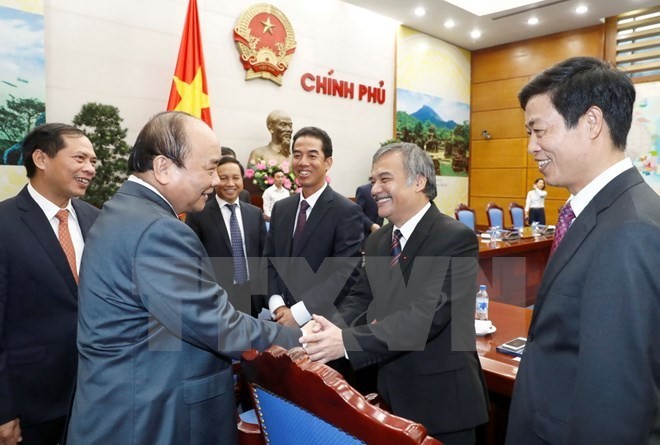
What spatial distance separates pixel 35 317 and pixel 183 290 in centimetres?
108

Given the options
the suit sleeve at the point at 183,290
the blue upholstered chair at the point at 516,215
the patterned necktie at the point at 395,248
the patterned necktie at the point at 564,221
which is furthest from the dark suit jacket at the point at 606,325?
the blue upholstered chair at the point at 516,215

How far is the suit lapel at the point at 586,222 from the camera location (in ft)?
3.64

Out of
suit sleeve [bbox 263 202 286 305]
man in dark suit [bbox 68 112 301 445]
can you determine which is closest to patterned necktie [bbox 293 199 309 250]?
suit sleeve [bbox 263 202 286 305]

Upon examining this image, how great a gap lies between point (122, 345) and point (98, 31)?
18.5 ft

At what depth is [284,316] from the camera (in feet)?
8.50

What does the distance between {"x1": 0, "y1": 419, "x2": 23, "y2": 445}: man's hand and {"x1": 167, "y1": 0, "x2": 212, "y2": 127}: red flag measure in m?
4.37

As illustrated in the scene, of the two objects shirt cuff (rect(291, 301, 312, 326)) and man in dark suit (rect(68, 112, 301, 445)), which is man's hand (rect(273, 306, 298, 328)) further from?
man in dark suit (rect(68, 112, 301, 445))

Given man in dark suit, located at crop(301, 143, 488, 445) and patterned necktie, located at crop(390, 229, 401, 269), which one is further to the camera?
patterned necktie, located at crop(390, 229, 401, 269)

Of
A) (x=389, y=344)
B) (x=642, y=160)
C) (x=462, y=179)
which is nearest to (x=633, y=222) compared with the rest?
(x=389, y=344)

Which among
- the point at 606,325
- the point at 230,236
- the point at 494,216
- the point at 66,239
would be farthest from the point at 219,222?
the point at 494,216

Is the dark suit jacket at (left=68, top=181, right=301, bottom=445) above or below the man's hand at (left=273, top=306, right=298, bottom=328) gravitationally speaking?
above

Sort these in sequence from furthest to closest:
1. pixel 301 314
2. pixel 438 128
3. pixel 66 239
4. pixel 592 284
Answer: pixel 438 128 < pixel 301 314 < pixel 66 239 < pixel 592 284

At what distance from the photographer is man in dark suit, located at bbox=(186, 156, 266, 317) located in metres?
3.26

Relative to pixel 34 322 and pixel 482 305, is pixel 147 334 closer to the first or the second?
pixel 34 322
